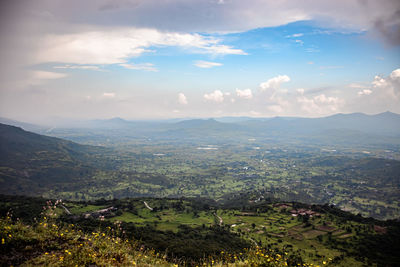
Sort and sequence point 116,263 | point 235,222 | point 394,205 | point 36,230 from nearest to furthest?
point 116,263 → point 36,230 → point 235,222 → point 394,205

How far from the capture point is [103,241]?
1217 centimetres

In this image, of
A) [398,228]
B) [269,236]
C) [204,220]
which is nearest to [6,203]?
[204,220]

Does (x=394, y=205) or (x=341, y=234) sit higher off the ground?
(x=341, y=234)

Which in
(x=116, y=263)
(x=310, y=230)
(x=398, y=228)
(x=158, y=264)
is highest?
(x=116, y=263)

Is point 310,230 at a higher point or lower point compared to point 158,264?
lower

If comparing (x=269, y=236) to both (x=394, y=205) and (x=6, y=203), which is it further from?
(x=394, y=205)

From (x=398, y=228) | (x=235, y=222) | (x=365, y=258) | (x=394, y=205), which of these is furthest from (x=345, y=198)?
(x=365, y=258)

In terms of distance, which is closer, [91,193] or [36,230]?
[36,230]

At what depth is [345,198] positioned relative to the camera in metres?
195

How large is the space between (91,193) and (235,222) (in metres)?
157

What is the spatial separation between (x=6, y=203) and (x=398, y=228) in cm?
15567

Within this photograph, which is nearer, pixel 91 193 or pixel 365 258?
pixel 365 258

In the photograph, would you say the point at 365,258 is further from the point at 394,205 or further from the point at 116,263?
the point at 394,205

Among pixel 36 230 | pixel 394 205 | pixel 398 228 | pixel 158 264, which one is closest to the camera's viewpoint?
pixel 158 264
